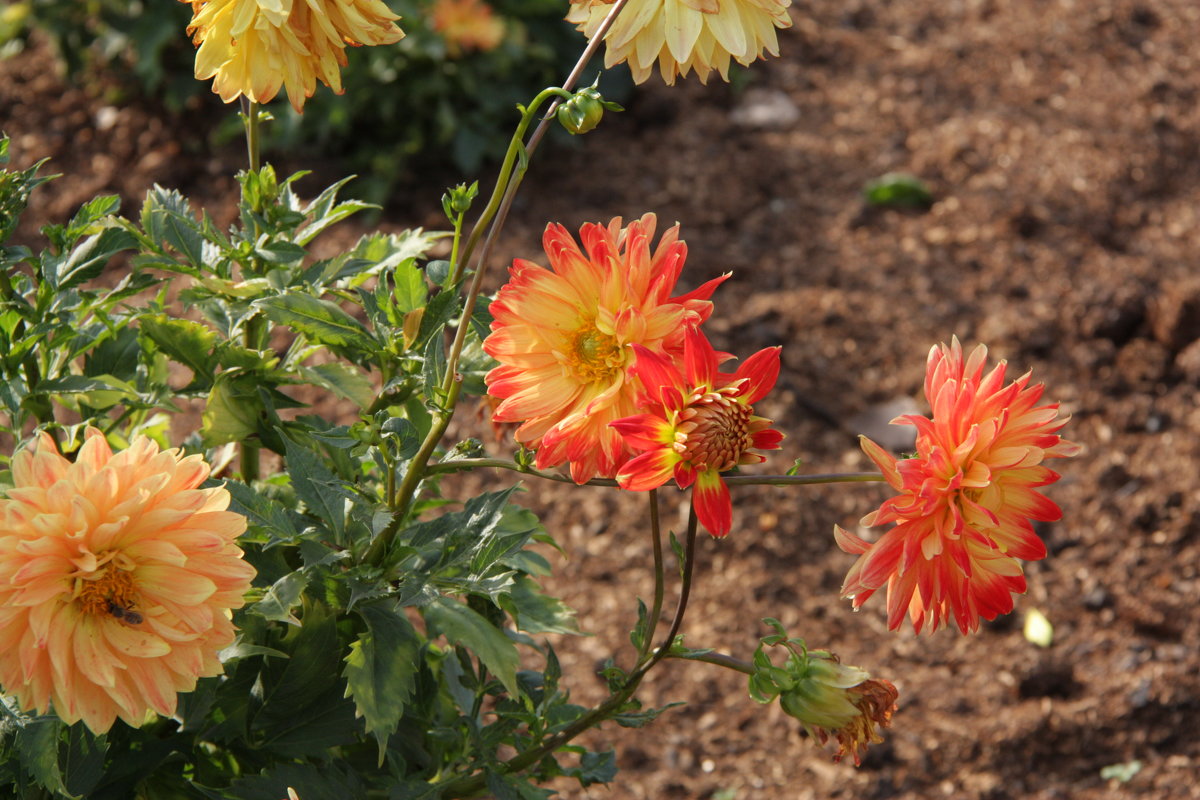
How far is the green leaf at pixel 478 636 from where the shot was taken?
1125 millimetres

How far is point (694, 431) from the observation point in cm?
98

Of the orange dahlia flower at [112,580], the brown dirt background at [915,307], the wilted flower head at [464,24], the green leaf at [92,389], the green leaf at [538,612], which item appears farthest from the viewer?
the wilted flower head at [464,24]

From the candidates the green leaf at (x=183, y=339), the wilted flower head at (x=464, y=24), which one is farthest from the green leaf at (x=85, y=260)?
the wilted flower head at (x=464, y=24)

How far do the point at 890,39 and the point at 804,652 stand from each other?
3.24 metres

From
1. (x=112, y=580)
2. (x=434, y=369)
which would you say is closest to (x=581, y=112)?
(x=434, y=369)

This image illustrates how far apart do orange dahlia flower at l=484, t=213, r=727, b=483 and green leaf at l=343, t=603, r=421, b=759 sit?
0.27 metres

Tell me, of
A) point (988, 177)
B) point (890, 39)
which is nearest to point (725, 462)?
point (988, 177)

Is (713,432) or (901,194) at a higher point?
(713,432)

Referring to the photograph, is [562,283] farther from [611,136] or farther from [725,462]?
[611,136]

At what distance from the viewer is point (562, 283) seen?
3.49 feet

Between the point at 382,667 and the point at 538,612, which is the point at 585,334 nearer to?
the point at 382,667

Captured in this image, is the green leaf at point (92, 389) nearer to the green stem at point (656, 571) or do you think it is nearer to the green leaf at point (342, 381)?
the green leaf at point (342, 381)

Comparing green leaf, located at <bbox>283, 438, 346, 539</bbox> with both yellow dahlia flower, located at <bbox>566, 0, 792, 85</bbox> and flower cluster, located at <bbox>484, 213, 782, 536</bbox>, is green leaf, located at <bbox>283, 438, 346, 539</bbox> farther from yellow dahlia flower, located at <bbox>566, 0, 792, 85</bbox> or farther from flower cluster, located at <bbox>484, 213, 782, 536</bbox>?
yellow dahlia flower, located at <bbox>566, 0, 792, 85</bbox>

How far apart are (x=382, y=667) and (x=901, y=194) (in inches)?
102
